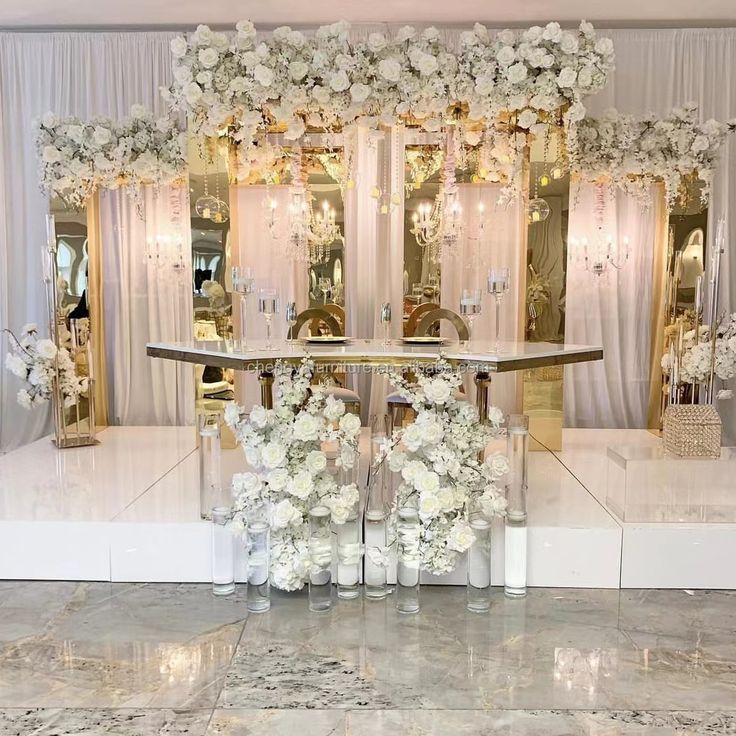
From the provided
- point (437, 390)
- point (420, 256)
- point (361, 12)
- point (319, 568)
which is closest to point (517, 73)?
point (420, 256)

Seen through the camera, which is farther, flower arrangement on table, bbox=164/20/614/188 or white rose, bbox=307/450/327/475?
flower arrangement on table, bbox=164/20/614/188

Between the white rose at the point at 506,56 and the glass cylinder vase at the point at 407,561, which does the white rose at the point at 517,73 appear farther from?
the glass cylinder vase at the point at 407,561

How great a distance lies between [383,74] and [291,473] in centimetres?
254

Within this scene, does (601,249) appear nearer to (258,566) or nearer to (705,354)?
(705,354)

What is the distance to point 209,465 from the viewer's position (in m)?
3.28

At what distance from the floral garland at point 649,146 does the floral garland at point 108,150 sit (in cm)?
269

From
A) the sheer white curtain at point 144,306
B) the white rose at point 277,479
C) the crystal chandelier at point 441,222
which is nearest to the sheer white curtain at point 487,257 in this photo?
the crystal chandelier at point 441,222

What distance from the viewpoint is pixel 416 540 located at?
2889 mm

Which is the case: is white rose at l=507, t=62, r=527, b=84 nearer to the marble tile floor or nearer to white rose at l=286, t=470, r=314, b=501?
white rose at l=286, t=470, r=314, b=501

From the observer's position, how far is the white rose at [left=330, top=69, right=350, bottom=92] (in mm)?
4332

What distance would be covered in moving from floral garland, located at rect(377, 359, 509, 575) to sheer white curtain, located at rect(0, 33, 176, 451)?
13.2 ft

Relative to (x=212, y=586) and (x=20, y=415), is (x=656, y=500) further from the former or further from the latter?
(x=20, y=415)

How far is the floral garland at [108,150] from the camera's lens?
5098mm

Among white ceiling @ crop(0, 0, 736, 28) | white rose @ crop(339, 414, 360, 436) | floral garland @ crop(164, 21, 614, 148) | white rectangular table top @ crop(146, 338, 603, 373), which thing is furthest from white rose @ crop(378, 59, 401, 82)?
white rose @ crop(339, 414, 360, 436)
